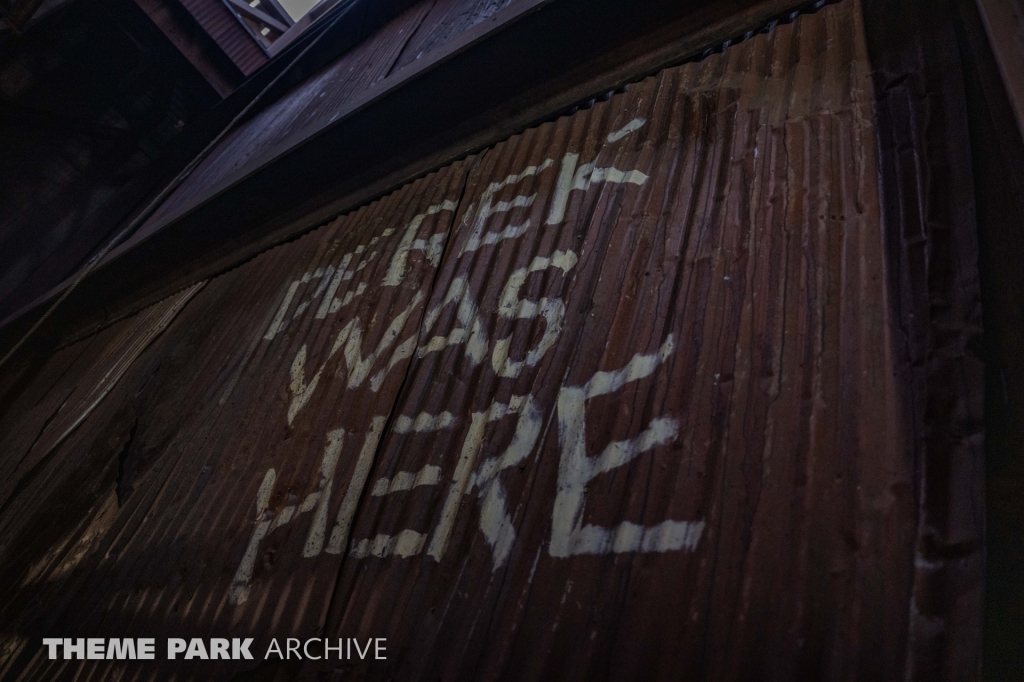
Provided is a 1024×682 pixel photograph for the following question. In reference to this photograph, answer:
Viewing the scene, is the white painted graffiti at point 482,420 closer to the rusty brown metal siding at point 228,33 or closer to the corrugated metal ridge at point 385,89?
the corrugated metal ridge at point 385,89

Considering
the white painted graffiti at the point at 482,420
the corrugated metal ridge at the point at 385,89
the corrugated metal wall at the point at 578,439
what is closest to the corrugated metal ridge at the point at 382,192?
the corrugated metal ridge at the point at 385,89

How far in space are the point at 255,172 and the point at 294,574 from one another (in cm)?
363

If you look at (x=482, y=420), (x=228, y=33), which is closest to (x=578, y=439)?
(x=482, y=420)

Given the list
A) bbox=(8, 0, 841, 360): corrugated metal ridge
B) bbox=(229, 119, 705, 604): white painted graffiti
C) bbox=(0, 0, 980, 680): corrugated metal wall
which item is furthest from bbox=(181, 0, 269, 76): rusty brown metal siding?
bbox=(229, 119, 705, 604): white painted graffiti

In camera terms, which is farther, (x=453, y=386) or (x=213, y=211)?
(x=213, y=211)

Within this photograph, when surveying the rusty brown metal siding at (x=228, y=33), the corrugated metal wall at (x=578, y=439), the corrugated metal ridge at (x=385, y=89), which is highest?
the rusty brown metal siding at (x=228, y=33)

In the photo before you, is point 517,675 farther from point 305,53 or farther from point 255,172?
point 305,53

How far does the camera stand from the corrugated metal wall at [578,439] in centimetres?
122

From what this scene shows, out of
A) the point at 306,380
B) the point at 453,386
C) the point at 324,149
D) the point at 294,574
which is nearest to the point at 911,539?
the point at 453,386

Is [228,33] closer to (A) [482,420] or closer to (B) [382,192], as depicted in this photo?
(B) [382,192]

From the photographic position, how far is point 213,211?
16.1 ft

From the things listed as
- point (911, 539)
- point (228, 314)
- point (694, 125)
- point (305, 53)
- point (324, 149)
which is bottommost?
point (911, 539)

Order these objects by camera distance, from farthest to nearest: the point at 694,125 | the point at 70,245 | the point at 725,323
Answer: the point at 70,245
the point at 694,125
the point at 725,323

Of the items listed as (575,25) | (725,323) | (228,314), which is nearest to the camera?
(725,323)
